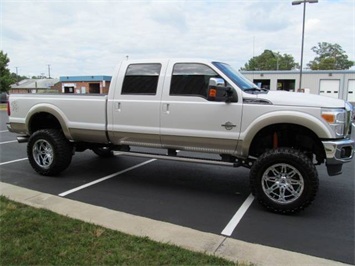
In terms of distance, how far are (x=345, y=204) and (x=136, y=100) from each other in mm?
3638

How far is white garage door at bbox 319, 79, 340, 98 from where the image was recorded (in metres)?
39.1

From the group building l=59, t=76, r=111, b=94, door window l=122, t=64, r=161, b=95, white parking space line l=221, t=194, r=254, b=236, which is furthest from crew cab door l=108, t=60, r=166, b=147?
building l=59, t=76, r=111, b=94

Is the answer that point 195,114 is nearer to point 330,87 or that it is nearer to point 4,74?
point 330,87

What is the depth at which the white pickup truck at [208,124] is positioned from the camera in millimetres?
4695

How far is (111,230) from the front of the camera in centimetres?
402

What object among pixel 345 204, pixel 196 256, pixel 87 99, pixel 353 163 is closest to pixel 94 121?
pixel 87 99

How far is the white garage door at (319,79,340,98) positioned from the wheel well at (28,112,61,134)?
37.6m

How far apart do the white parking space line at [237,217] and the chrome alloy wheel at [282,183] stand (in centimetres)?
42

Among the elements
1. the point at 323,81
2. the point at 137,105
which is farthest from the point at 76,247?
the point at 323,81

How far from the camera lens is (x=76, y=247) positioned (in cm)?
358

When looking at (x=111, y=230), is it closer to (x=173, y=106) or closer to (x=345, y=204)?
(x=173, y=106)

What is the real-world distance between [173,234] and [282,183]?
1.79m

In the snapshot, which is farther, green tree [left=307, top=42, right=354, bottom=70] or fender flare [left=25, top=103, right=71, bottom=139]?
green tree [left=307, top=42, right=354, bottom=70]

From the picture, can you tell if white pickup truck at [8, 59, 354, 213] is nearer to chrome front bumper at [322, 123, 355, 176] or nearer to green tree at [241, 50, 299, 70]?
→ chrome front bumper at [322, 123, 355, 176]
